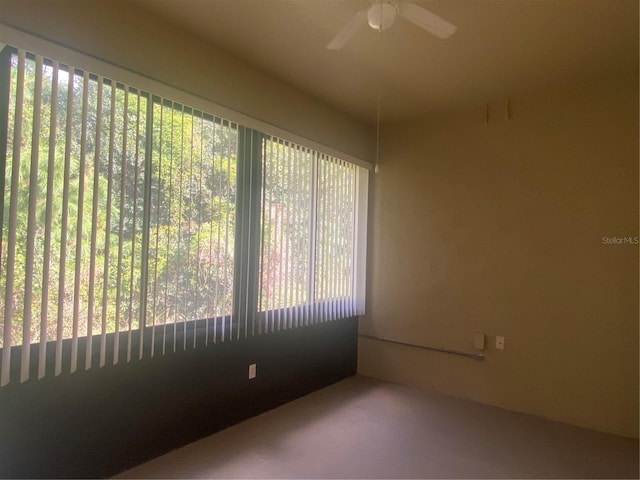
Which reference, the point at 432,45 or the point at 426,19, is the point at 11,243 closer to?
the point at 426,19

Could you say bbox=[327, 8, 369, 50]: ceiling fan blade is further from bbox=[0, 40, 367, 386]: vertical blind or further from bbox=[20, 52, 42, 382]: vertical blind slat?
bbox=[20, 52, 42, 382]: vertical blind slat

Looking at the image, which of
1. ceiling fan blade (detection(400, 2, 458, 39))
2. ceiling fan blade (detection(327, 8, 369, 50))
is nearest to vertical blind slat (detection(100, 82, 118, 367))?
ceiling fan blade (detection(327, 8, 369, 50))

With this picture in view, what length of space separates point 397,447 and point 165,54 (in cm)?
281

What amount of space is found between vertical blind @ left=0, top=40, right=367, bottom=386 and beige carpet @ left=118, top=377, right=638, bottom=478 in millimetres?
661

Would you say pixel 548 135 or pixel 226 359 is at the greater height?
pixel 548 135

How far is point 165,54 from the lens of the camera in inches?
93.9

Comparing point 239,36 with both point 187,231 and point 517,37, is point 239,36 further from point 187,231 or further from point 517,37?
point 517,37

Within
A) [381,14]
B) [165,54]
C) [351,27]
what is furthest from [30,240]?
[381,14]

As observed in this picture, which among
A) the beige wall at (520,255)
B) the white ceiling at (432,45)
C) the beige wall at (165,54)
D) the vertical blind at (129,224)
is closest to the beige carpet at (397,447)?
the beige wall at (520,255)

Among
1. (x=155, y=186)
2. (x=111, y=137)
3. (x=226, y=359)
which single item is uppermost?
(x=111, y=137)

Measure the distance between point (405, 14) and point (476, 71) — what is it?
1195 mm

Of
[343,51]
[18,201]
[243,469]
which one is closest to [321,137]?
[343,51]

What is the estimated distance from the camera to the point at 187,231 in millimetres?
2455

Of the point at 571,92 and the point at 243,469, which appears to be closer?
the point at 243,469
